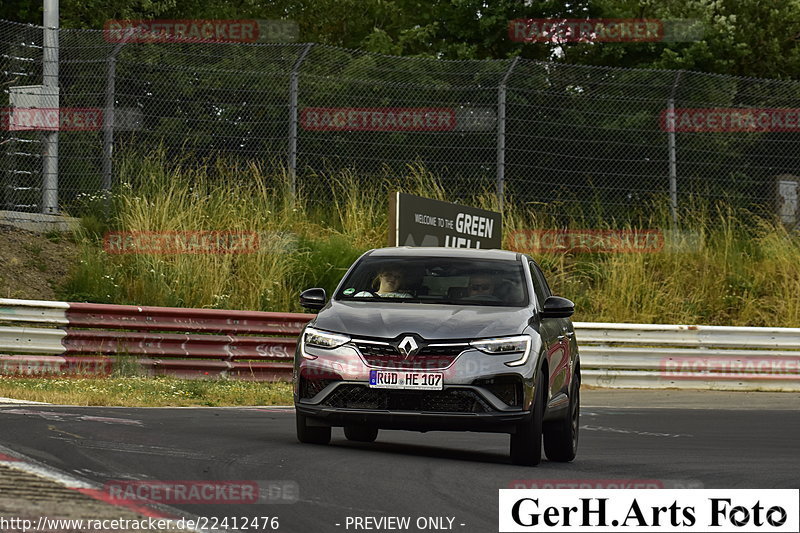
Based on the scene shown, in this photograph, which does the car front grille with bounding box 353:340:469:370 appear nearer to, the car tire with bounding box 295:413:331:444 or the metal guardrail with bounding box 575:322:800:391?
the car tire with bounding box 295:413:331:444

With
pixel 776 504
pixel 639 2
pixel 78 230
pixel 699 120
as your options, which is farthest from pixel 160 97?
pixel 639 2

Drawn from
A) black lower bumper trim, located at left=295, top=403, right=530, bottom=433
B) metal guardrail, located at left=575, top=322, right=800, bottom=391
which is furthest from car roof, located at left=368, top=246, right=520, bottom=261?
metal guardrail, located at left=575, top=322, right=800, bottom=391

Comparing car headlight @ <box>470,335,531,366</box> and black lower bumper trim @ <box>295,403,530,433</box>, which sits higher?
car headlight @ <box>470,335,531,366</box>

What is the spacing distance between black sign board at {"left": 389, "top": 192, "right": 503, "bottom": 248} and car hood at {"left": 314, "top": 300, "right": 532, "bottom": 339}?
640cm

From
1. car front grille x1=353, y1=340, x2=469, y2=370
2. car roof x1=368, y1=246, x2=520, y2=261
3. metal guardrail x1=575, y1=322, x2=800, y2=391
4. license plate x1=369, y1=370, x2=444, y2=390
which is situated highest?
car roof x1=368, y1=246, x2=520, y2=261

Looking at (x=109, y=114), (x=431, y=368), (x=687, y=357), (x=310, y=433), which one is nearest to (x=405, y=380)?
(x=431, y=368)

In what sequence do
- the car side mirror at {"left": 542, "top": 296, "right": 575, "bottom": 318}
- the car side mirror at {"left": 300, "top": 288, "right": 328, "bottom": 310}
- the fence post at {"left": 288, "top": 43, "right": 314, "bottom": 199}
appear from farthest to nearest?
the fence post at {"left": 288, "top": 43, "right": 314, "bottom": 199}, the car side mirror at {"left": 300, "top": 288, "right": 328, "bottom": 310}, the car side mirror at {"left": 542, "top": 296, "right": 575, "bottom": 318}

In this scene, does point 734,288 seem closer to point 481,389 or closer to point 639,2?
point 481,389

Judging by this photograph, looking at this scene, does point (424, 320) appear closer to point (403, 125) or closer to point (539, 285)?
point (539, 285)

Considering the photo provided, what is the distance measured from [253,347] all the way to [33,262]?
181 inches

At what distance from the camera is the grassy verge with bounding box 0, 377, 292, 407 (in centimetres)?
1455

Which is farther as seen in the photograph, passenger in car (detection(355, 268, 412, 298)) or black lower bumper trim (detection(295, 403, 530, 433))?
passenger in car (detection(355, 268, 412, 298))

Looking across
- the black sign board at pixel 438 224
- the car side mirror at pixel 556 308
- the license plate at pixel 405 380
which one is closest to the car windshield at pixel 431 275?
the car side mirror at pixel 556 308

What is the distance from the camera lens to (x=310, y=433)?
11133 millimetres
